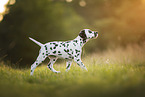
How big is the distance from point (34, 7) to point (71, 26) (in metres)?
5.43

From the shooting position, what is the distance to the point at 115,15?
81.7 ft

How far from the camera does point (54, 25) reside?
1961 centimetres

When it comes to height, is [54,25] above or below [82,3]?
below

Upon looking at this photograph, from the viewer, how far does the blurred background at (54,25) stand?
56.1ft

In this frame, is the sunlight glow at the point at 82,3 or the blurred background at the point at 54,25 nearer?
the blurred background at the point at 54,25

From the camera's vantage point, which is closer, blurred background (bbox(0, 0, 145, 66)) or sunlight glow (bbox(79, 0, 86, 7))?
blurred background (bbox(0, 0, 145, 66))

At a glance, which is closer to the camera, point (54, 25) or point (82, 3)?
point (54, 25)

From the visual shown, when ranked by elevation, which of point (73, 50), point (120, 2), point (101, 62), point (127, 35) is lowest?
point (101, 62)

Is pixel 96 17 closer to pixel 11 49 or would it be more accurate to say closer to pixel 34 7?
Result: pixel 34 7

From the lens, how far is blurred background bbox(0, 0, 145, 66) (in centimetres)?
1709

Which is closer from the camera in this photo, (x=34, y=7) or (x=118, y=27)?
(x=34, y=7)

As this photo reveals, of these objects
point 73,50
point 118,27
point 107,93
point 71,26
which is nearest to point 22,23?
point 71,26

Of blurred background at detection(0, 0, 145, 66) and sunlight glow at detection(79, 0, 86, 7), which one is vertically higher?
sunlight glow at detection(79, 0, 86, 7)

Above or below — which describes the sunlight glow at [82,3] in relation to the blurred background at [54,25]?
above
